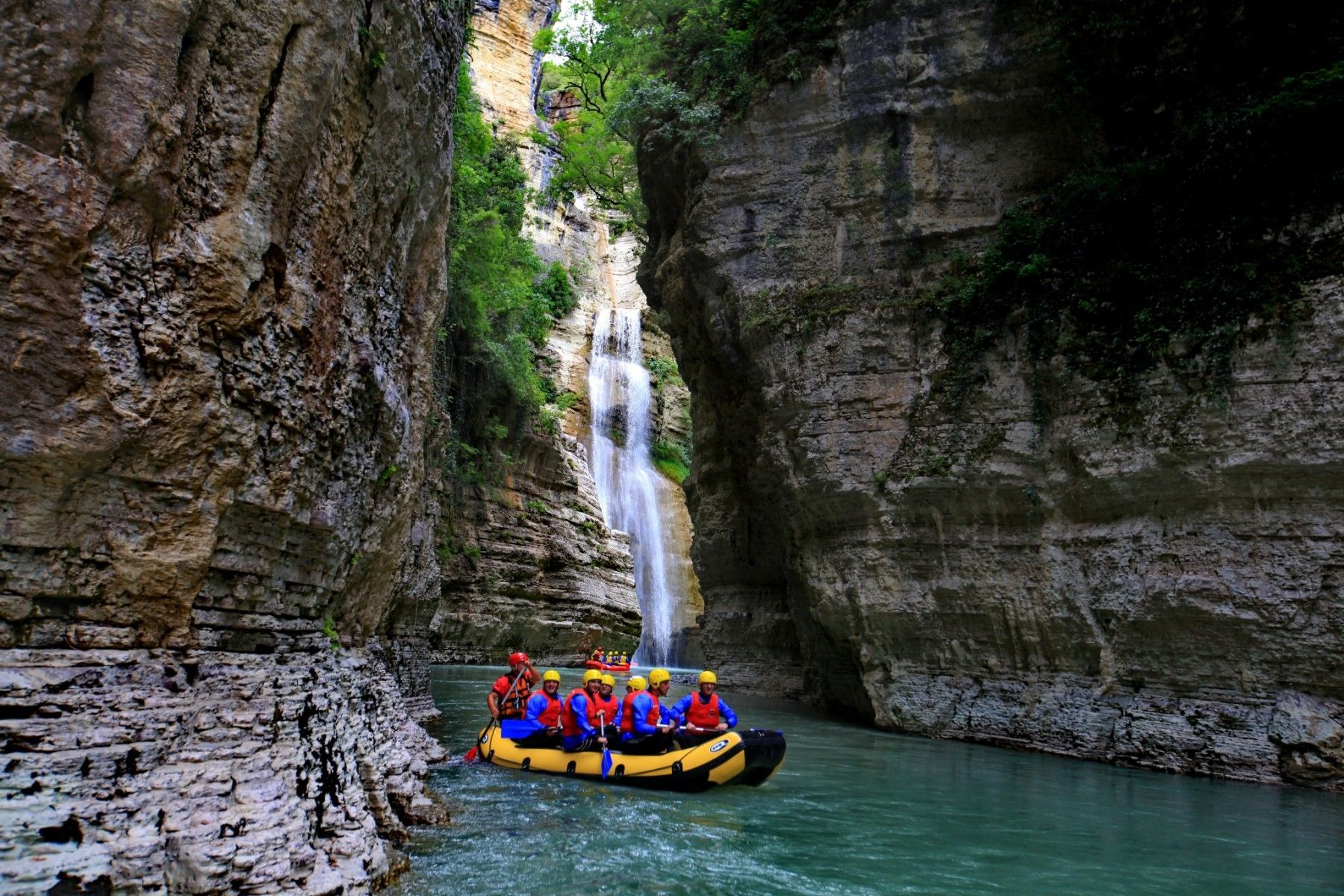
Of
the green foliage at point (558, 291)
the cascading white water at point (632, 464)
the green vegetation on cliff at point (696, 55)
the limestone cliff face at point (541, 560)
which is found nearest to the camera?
the green vegetation on cliff at point (696, 55)

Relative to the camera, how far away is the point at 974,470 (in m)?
13.4

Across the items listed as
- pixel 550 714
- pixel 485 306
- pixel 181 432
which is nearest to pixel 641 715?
pixel 550 714

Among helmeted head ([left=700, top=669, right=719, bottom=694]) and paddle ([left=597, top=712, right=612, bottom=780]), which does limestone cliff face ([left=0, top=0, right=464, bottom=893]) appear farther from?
helmeted head ([left=700, top=669, right=719, bottom=694])

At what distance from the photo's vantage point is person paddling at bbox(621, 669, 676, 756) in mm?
10914

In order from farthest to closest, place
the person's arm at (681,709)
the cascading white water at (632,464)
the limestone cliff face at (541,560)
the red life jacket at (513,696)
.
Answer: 1. the cascading white water at (632,464)
2. the limestone cliff face at (541,560)
3. the red life jacket at (513,696)
4. the person's arm at (681,709)

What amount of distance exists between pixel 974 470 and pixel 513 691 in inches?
288

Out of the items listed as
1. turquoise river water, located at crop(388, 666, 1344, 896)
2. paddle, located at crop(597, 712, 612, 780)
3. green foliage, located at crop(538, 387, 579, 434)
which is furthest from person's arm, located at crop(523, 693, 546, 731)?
green foliage, located at crop(538, 387, 579, 434)

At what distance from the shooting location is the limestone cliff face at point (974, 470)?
10953 mm

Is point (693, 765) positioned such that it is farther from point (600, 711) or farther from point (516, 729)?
point (516, 729)

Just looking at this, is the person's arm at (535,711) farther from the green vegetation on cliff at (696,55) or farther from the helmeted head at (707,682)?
the green vegetation on cliff at (696,55)

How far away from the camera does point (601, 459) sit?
34.8 meters

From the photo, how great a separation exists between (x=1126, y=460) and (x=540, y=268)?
18060mm

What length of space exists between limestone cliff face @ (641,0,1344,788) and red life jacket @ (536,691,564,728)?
17.0 ft

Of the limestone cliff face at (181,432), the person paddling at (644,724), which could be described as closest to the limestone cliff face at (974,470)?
the person paddling at (644,724)
